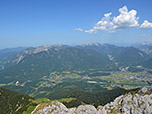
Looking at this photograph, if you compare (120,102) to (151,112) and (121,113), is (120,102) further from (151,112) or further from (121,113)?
(151,112)

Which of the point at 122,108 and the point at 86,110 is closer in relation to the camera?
the point at 122,108

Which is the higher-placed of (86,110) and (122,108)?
(122,108)

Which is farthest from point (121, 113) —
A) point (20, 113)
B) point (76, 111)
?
point (20, 113)

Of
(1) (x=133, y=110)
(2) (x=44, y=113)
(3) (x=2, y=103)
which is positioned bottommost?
(3) (x=2, y=103)

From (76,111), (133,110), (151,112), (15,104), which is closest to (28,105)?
(15,104)

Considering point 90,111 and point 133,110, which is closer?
point 133,110

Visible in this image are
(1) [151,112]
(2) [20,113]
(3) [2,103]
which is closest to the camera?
(1) [151,112]

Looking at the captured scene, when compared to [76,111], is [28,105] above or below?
below

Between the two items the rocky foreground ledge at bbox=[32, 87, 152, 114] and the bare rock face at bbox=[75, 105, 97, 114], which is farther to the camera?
the bare rock face at bbox=[75, 105, 97, 114]

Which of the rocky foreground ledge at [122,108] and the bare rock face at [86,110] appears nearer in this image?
the rocky foreground ledge at [122,108]

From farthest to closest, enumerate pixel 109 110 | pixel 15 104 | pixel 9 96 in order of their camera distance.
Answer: pixel 9 96
pixel 15 104
pixel 109 110
